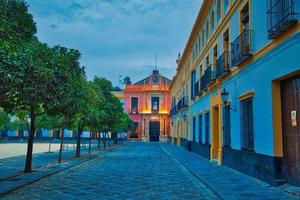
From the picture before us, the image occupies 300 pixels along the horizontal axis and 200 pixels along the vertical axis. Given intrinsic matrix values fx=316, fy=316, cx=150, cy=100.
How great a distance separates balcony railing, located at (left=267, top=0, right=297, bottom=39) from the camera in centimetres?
803

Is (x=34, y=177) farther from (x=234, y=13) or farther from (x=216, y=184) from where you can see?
(x=234, y=13)

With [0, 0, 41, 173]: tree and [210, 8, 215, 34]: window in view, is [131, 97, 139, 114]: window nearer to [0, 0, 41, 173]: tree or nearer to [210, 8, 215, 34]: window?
[210, 8, 215, 34]: window

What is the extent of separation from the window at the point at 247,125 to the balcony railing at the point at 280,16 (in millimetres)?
3229

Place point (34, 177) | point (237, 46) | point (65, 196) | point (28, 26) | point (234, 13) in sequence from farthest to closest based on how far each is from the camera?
point (234, 13) → point (237, 46) → point (34, 177) → point (28, 26) → point (65, 196)

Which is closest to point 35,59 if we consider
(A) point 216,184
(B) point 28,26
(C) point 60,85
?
(C) point 60,85

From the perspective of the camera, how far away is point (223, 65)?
1488 centimetres

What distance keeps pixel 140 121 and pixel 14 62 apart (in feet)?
160

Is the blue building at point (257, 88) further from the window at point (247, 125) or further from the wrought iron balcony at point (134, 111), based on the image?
the wrought iron balcony at point (134, 111)

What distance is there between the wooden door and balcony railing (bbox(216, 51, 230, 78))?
16.5 feet

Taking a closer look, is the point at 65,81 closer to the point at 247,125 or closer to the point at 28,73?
the point at 28,73

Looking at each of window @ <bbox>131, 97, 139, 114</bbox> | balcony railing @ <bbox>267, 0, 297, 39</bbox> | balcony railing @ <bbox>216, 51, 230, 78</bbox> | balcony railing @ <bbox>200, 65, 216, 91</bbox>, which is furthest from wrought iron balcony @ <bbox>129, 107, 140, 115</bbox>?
balcony railing @ <bbox>267, 0, 297, 39</bbox>

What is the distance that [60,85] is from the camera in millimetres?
9430

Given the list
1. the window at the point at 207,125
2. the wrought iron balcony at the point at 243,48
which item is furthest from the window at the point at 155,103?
the wrought iron balcony at the point at 243,48

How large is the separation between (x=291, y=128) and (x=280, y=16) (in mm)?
3125
